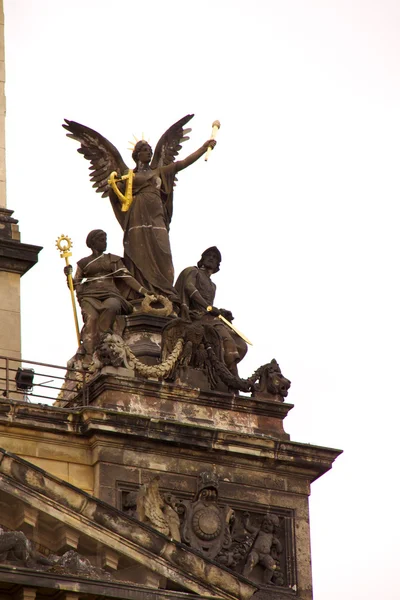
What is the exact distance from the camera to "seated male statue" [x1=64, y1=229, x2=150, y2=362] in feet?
134

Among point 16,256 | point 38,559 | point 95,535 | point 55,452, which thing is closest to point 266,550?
point 55,452

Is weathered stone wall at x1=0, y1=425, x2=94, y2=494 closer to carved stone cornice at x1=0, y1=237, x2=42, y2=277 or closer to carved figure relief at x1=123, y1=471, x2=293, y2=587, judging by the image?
carved figure relief at x1=123, y1=471, x2=293, y2=587

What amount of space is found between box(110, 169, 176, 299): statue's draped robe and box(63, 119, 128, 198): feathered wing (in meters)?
0.38

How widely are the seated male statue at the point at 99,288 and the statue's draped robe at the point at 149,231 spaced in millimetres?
312

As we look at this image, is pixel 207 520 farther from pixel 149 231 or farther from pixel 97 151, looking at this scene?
pixel 97 151

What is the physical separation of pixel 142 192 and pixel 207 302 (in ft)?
8.02

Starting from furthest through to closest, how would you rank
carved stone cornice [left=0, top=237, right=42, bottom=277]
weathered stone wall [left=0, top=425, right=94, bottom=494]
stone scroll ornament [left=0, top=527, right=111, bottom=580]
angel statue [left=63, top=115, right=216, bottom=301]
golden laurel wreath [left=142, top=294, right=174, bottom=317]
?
carved stone cornice [left=0, top=237, right=42, bottom=277] < angel statue [left=63, top=115, right=216, bottom=301] < golden laurel wreath [left=142, top=294, right=174, bottom=317] < weathered stone wall [left=0, top=425, right=94, bottom=494] < stone scroll ornament [left=0, top=527, right=111, bottom=580]

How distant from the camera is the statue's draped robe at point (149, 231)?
1655 inches

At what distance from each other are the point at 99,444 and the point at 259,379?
3600mm

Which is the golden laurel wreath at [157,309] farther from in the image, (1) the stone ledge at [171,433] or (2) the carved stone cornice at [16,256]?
(2) the carved stone cornice at [16,256]

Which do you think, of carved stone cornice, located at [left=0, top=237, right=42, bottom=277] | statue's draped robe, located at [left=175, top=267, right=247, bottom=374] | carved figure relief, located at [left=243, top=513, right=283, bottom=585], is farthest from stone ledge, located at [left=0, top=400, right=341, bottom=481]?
carved stone cornice, located at [left=0, top=237, right=42, bottom=277]

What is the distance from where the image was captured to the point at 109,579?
32031mm

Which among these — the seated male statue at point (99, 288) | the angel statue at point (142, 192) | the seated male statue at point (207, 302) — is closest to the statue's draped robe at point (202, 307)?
the seated male statue at point (207, 302)

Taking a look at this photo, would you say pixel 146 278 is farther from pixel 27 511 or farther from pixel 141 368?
pixel 27 511
